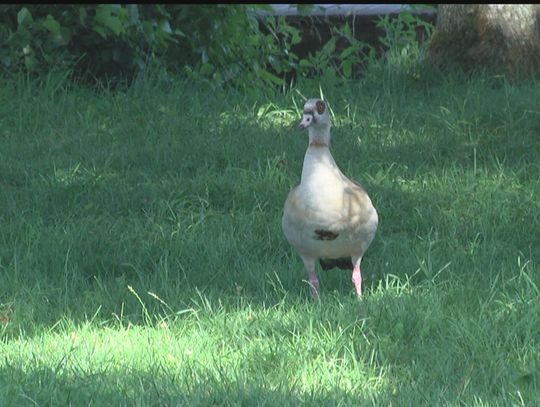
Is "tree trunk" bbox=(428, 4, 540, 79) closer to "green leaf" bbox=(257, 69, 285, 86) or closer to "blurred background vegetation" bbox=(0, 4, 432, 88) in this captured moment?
"blurred background vegetation" bbox=(0, 4, 432, 88)

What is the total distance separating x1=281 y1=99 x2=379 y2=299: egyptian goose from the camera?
249 inches

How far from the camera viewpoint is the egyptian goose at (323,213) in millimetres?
6324

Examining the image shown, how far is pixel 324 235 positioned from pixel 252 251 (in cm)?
115

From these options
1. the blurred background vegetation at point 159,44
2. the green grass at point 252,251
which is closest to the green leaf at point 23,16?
the blurred background vegetation at point 159,44

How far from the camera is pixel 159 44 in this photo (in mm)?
11320

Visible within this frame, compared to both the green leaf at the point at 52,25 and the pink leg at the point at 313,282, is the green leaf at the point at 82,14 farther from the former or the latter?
the pink leg at the point at 313,282

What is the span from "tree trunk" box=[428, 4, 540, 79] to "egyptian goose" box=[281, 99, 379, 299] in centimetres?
448

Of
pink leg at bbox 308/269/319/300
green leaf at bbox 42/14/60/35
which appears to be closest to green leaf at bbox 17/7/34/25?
green leaf at bbox 42/14/60/35

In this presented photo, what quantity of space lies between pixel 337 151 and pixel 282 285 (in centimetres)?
249

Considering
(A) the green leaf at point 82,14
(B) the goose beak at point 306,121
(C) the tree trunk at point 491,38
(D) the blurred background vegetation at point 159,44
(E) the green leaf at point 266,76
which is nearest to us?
(B) the goose beak at point 306,121

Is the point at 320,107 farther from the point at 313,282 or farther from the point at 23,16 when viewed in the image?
the point at 23,16

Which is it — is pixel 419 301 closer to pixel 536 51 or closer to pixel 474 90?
pixel 474 90

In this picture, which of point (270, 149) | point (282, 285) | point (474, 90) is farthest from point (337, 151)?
point (282, 285)

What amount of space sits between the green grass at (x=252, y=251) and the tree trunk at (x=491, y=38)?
0.88 feet
